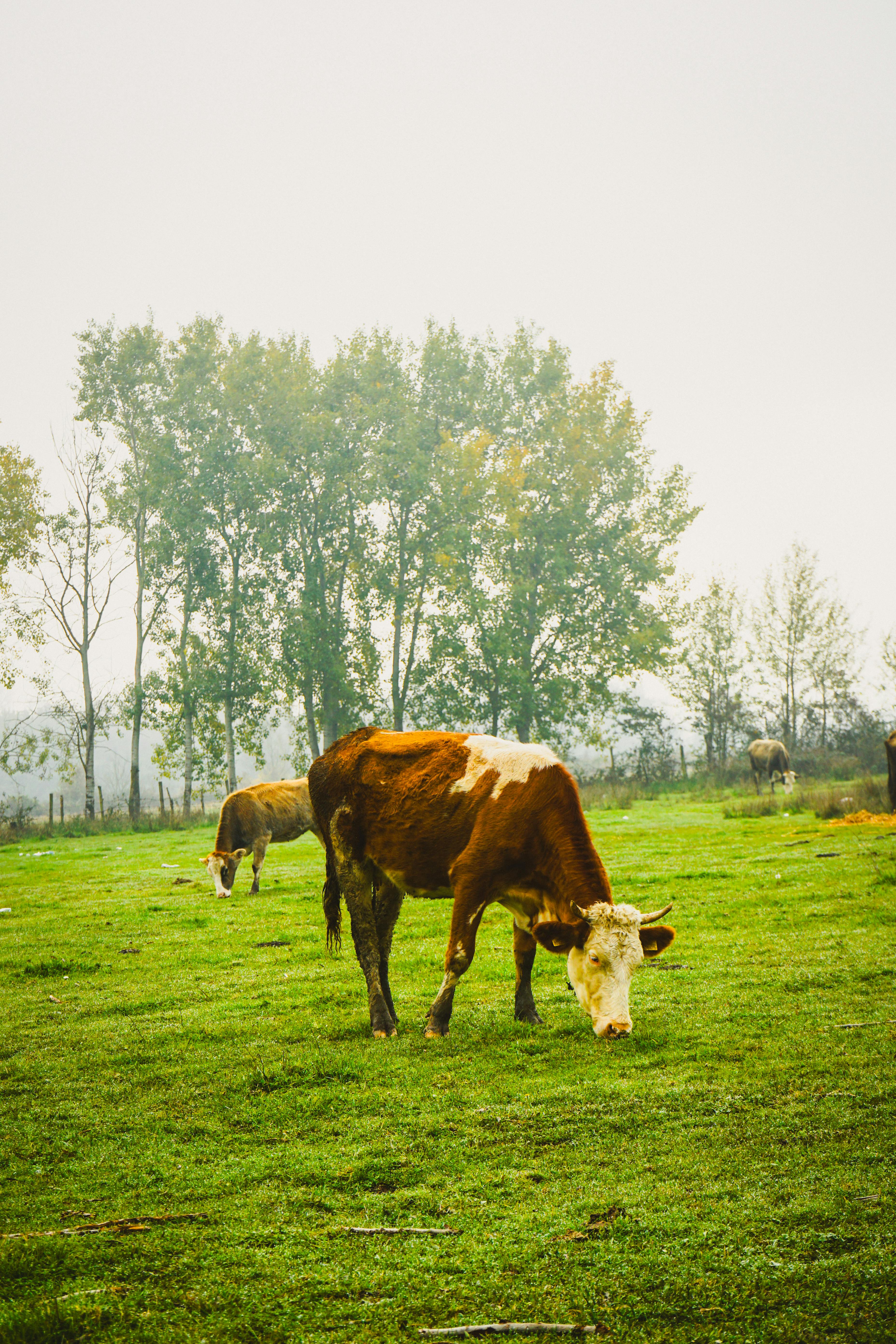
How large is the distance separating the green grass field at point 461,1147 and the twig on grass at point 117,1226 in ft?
0.13

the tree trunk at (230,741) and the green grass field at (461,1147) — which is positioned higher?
the tree trunk at (230,741)

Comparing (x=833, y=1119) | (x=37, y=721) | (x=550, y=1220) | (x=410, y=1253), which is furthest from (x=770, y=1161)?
(x=37, y=721)

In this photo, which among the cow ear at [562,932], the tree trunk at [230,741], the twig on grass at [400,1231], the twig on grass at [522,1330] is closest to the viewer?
the twig on grass at [522,1330]

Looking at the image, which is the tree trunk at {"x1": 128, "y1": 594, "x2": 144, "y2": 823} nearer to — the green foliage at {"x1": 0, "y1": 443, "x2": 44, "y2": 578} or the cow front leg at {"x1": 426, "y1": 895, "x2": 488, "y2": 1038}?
the green foliage at {"x1": 0, "y1": 443, "x2": 44, "y2": 578}

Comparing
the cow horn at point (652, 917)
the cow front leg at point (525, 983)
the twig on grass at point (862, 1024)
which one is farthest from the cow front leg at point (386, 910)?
the twig on grass at point (862, 1024)

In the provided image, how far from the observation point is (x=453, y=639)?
1676 inches

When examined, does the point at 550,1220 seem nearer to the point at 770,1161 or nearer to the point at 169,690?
the point at 770,1161

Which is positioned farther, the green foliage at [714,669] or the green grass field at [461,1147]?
the green foliage at [714,669]

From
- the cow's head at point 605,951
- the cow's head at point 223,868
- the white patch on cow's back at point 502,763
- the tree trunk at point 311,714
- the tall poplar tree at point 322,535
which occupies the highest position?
the tall poplar tree at point 322,535

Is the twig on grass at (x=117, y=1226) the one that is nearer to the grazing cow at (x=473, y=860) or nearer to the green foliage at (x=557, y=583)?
the grazing cow at (x=473, y=860)

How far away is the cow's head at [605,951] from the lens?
6211 mm

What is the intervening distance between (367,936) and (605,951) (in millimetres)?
2277

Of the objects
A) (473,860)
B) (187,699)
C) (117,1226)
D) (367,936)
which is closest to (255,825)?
(367,936)

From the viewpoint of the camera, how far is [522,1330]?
9.70 feet
